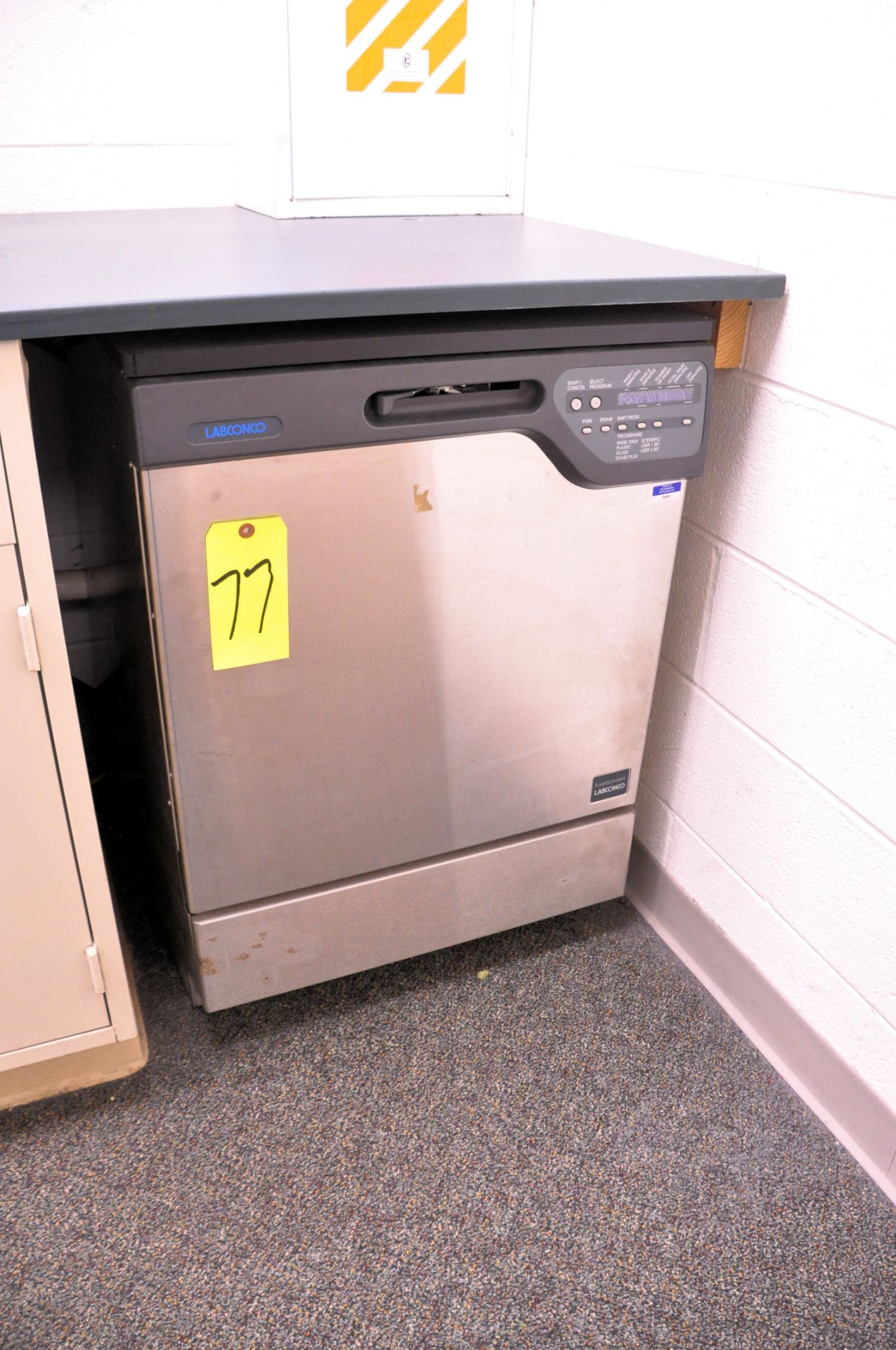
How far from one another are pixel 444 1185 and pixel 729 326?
3.18 feet

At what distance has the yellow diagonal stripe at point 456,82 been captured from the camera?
1264 millimetres

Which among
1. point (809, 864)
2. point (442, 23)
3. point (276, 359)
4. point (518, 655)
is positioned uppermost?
point (442, 23)

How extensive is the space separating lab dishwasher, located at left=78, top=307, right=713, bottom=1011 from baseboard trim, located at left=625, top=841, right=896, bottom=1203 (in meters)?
0.21

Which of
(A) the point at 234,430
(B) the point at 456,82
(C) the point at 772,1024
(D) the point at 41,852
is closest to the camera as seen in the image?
(A) the point at 234,430

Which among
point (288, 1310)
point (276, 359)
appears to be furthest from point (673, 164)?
point (288, 1310)

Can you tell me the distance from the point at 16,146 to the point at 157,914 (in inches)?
40.4

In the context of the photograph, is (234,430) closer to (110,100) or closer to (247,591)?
(247,591)

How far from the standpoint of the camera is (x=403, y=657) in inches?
39.0

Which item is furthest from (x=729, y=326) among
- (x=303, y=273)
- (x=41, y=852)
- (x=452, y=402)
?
(x=41, y=852)

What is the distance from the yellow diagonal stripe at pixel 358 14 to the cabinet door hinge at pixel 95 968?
3.72 ft

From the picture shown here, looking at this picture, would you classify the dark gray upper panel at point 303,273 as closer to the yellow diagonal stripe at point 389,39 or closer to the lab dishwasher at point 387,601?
the lab dishwasher at point 387,601

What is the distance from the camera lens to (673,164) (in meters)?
1.09

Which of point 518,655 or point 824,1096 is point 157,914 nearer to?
point 518,655

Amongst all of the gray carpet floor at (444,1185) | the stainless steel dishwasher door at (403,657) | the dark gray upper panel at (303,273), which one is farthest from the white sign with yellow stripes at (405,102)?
the gray carpet floor at (444,1185)
